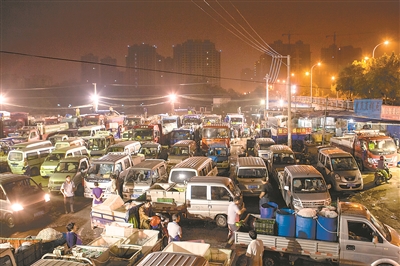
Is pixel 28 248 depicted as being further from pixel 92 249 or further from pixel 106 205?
pixel 106 205

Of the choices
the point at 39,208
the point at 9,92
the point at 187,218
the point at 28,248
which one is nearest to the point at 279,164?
the point at 187,218

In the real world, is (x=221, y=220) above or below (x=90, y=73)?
below

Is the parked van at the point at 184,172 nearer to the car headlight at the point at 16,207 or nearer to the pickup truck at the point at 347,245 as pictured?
the pickup truck at the point at 347,245

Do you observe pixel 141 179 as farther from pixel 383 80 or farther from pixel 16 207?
pixel 383 80

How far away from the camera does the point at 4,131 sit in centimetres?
3625

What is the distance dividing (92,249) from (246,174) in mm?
8271

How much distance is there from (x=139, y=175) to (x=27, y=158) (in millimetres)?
9542

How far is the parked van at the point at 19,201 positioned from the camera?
1192 cm

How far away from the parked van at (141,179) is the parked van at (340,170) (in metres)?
7.66

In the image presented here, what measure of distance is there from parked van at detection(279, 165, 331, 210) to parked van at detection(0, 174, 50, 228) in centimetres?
914

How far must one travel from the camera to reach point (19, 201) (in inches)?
Answer: 480

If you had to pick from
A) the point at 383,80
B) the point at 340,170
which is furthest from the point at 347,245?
the point at 383,80

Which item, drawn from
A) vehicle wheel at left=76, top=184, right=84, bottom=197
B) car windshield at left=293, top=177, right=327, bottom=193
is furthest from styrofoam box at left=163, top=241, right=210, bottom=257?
vehicle wheel at left=76, top=184, right=84, bottom=197

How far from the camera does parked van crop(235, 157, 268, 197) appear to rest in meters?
14.2
